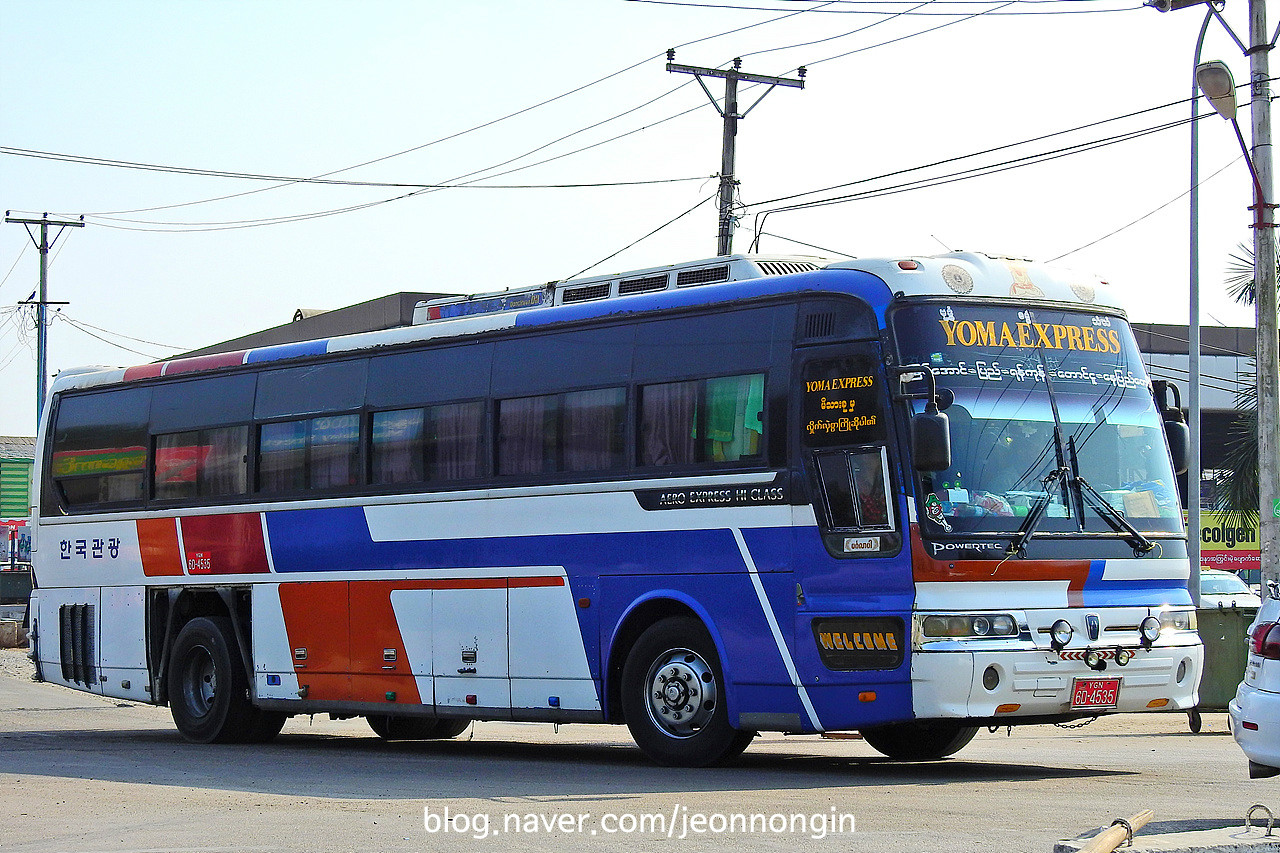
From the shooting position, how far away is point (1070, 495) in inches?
480

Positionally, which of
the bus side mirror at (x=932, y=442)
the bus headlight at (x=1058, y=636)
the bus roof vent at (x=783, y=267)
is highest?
the bus roof vent at (x=783, y=267)

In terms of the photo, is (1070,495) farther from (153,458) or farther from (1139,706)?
(153,458)

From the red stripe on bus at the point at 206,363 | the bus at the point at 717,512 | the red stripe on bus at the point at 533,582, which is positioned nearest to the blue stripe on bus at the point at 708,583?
the bus at the point at 717,512

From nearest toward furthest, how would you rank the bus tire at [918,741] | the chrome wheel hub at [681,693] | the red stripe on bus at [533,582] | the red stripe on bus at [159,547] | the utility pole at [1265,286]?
the chrome wheel hub at [681,693] < the bus tire at [918,741] < the red stripe on bus at [533,582] < the red stripe on bus at [159,547] < the utility pole at [1265,286]

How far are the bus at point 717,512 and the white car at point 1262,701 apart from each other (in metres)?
2.41

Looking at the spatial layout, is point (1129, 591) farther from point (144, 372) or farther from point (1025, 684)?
point (144, 372)

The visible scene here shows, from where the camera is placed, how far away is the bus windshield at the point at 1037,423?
11883mm

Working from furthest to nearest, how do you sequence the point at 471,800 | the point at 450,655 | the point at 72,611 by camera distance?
the point at 72,611 < the point at 450,655 < the point at 471,800

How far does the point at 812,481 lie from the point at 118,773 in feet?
19.1

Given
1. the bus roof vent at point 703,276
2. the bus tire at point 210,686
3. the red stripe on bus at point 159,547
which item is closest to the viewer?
the bus roof vent at point 703,276

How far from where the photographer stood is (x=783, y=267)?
1333cm

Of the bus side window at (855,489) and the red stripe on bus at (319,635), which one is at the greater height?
the bus side window at (855,489)

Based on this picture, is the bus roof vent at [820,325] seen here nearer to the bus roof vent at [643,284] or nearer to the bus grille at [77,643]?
the bus roof vent at [643,284]

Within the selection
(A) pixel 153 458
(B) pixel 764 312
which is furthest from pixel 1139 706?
(A) pixel 153 458
